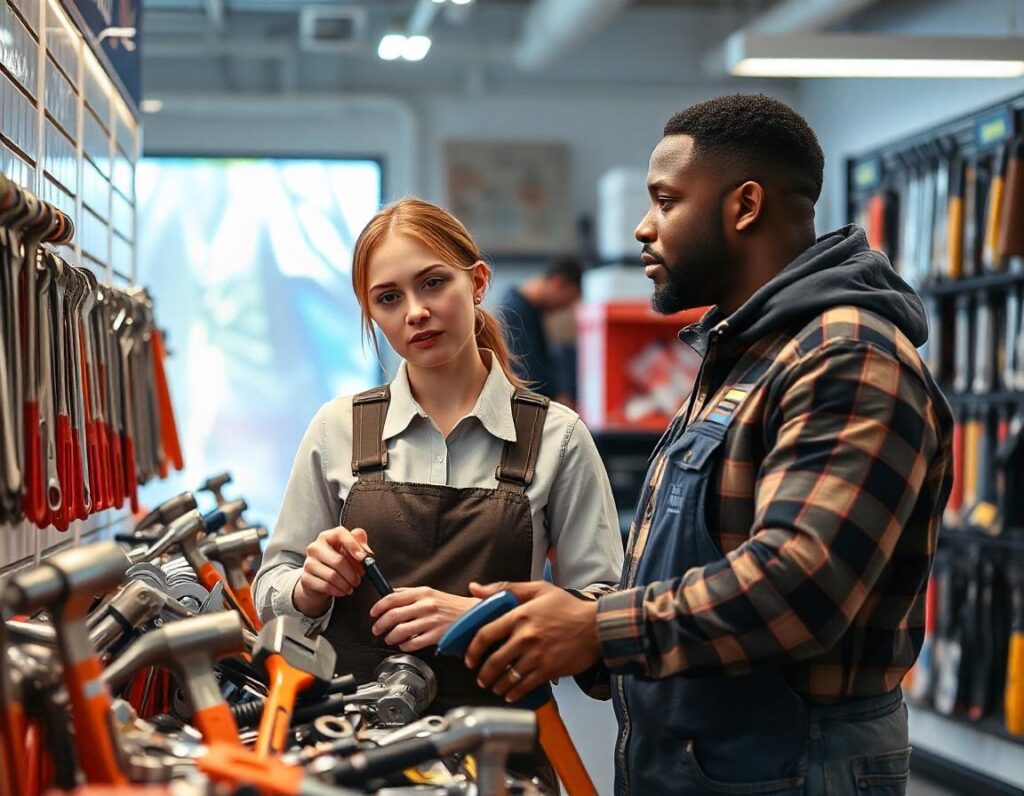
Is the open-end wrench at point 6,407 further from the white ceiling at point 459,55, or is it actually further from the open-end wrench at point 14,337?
the white ceiling at point 459,55

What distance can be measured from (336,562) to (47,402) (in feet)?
1.58

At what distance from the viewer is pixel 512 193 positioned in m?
8.24

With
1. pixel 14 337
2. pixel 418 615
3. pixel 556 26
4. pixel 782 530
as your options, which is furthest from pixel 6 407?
pixel 556 26

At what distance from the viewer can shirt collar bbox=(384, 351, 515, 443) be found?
2.16 meters

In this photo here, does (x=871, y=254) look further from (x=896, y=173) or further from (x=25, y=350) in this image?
(x=896, y=173)

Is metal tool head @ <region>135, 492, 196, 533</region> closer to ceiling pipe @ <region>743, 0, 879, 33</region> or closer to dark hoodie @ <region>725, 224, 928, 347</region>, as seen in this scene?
dark hoodie @ <region>725, 224, 928, 347</region>

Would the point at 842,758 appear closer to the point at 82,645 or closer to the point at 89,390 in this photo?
the point at 82,645

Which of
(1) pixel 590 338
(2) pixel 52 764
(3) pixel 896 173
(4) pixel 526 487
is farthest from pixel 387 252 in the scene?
(1) pixel 590 338

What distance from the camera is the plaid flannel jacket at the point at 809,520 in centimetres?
148

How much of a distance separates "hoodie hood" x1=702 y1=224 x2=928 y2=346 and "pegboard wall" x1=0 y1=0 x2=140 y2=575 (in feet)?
3.58

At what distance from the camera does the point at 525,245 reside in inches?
326

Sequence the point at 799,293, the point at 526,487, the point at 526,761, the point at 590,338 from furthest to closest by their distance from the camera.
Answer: the point at 590,338 < the point at 526,487 < the point at 526,761 < the point at 799,293

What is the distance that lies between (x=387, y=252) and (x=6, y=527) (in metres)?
0.76

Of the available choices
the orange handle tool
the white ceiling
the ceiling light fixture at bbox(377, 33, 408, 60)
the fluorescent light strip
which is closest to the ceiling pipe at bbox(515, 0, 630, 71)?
the white ceiling
